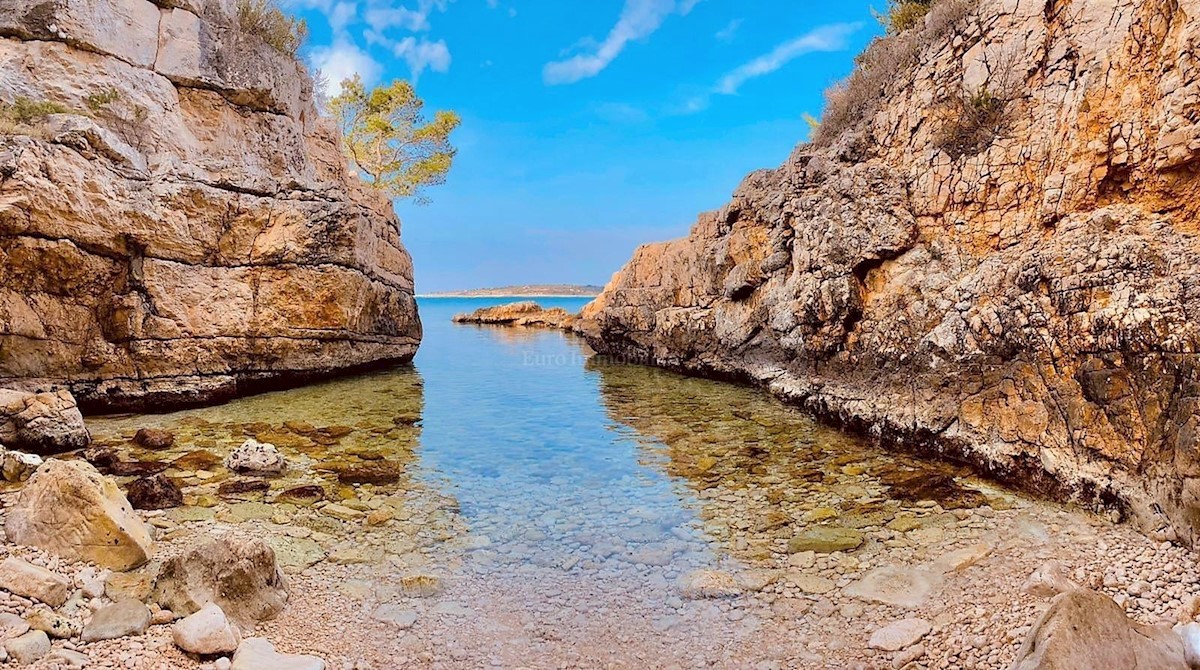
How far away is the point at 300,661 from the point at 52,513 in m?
3.17

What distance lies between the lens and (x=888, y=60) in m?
15.1

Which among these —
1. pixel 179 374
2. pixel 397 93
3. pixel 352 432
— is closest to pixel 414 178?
pixel 397 93

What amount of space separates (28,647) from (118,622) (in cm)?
60

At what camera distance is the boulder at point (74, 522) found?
5.54 meters

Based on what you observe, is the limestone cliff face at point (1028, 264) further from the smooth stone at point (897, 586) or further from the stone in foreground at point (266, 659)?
the stone in foreground at point (266, 659)

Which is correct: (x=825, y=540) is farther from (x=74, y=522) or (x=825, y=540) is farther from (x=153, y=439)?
(x=153, y=439)

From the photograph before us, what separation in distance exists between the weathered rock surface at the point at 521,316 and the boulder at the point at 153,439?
4244cm

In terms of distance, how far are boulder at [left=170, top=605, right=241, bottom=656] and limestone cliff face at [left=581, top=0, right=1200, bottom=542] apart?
338 inches

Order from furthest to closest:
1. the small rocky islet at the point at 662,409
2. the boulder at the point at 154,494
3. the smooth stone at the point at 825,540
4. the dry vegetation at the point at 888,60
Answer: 1. the dry vegetation at the point at 888,60
2. the boulder at the point at 154,494
3. the smooth stone at the point at 825,540
4. the small rocky islet at the point at 662,409

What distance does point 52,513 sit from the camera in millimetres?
5633

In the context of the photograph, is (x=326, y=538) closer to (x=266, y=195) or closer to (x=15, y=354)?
(x=15, y=354)

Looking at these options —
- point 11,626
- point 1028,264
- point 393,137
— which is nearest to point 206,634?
point 11,626

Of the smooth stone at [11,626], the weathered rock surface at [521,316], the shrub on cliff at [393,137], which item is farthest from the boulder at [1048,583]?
the weathered rock surface at [521,316]

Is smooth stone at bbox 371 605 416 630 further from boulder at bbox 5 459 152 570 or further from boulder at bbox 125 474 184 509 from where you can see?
boulder at bbox 125 474 184 509
